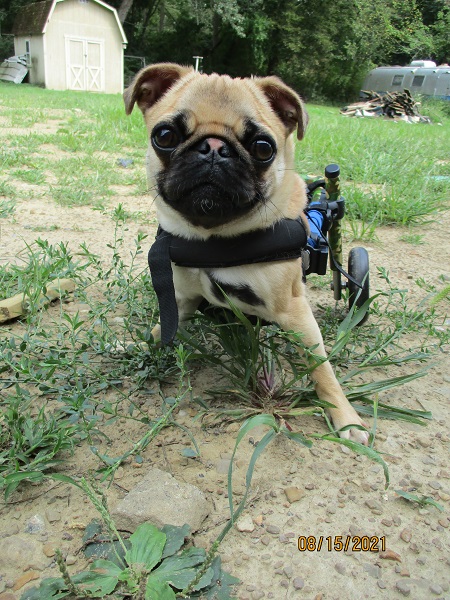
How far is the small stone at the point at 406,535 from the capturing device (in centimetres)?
134

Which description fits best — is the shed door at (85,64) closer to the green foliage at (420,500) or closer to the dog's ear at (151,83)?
the dog's ear at (151,83)

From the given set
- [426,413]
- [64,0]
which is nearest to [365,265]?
[426,413]

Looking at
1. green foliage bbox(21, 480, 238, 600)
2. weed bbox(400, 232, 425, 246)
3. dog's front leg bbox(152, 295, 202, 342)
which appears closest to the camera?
green foliage bbox(21, 480, 238, 600)

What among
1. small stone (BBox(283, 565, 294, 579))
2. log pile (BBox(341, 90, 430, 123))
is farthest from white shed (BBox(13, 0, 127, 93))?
small stone (BBox(283, 565, 294, 579))

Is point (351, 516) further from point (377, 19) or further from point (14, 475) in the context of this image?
point (377, 19)

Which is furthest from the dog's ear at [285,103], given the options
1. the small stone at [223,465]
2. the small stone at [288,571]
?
the small stone at [288,571]

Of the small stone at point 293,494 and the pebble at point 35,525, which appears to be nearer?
the pebble at point 35,525

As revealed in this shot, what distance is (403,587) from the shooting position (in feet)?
3.95

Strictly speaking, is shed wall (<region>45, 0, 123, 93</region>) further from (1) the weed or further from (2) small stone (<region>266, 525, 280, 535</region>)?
(2) small stone (<region>266, 525, 280, 535</region>)

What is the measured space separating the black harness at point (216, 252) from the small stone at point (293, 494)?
67 centimetres

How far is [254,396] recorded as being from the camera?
6.16 ft

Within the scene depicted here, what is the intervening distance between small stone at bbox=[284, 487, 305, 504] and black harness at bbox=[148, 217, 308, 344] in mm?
668

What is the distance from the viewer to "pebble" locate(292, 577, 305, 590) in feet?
3.96

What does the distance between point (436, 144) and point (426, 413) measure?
7.43 meters
